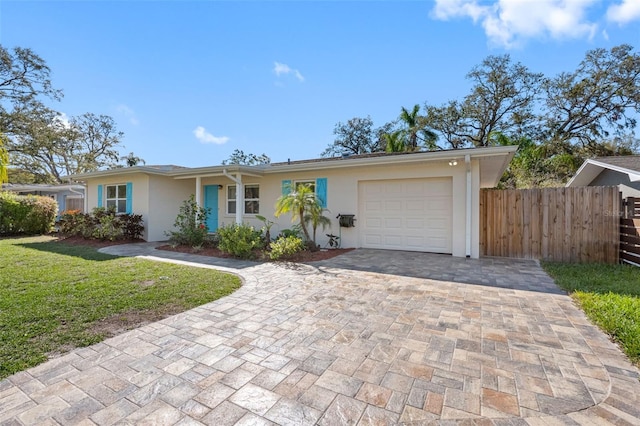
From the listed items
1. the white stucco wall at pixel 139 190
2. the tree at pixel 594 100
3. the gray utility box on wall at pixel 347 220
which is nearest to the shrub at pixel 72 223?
the white stucco wall at pixel 139 190

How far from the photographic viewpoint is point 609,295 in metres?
4.12

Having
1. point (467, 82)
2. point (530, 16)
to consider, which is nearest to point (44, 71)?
point (530, 16)

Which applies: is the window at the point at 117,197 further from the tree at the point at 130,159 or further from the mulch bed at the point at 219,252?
the tree at the point at 130,159

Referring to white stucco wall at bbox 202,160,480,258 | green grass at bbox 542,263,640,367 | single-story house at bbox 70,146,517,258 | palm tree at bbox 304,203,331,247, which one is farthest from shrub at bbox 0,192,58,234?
green grass at bbox 542,263,640,367

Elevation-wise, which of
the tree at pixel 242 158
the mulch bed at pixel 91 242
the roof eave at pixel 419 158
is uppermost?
the tree at pixel 242 158

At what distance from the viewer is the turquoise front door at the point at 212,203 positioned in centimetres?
1157

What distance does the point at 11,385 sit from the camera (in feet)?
7.07

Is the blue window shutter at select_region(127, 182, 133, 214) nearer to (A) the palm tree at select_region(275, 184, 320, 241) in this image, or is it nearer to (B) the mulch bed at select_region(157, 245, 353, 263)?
(B) the mulch bed at select_region(157, 245, 353, 263)

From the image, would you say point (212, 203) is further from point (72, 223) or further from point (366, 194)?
point (366, 194)

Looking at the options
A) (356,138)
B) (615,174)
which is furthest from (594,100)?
(356,138)

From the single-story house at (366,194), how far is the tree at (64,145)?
13.3 metres

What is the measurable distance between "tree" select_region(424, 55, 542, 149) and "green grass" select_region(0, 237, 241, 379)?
64.3ft

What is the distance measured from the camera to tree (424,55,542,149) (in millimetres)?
19469

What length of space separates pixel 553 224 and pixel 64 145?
3183cm
